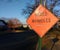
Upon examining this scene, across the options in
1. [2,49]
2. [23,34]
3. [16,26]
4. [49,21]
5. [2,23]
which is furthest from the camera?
[23,34]

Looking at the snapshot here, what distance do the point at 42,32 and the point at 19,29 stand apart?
9910 millimetres

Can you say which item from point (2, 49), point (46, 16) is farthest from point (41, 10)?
point (2, 49)

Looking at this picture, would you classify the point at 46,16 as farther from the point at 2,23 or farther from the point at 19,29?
the point at 19,29

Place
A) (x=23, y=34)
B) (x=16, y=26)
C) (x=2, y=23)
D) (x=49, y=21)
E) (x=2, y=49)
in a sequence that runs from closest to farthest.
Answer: (x=49, y=21), (x=2, y=49), (x=2, y=23), (x=16, y=26), (x=23, y=34)

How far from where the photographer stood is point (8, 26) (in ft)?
53.1

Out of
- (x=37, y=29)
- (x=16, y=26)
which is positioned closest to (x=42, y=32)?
(x=37, y=29)

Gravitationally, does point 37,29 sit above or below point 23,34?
above

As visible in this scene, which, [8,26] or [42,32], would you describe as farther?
[8,26]

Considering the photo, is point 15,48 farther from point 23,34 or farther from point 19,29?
point 23,34

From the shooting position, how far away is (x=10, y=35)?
19.0m

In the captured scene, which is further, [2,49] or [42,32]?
[2,49]

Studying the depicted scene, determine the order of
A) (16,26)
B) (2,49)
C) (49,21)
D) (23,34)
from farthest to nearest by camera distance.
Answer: (23,34) < (16,26) < (2,49) < (49,21)

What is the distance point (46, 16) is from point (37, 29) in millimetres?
450

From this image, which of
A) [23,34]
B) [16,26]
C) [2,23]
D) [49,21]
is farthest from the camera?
[23,34]
